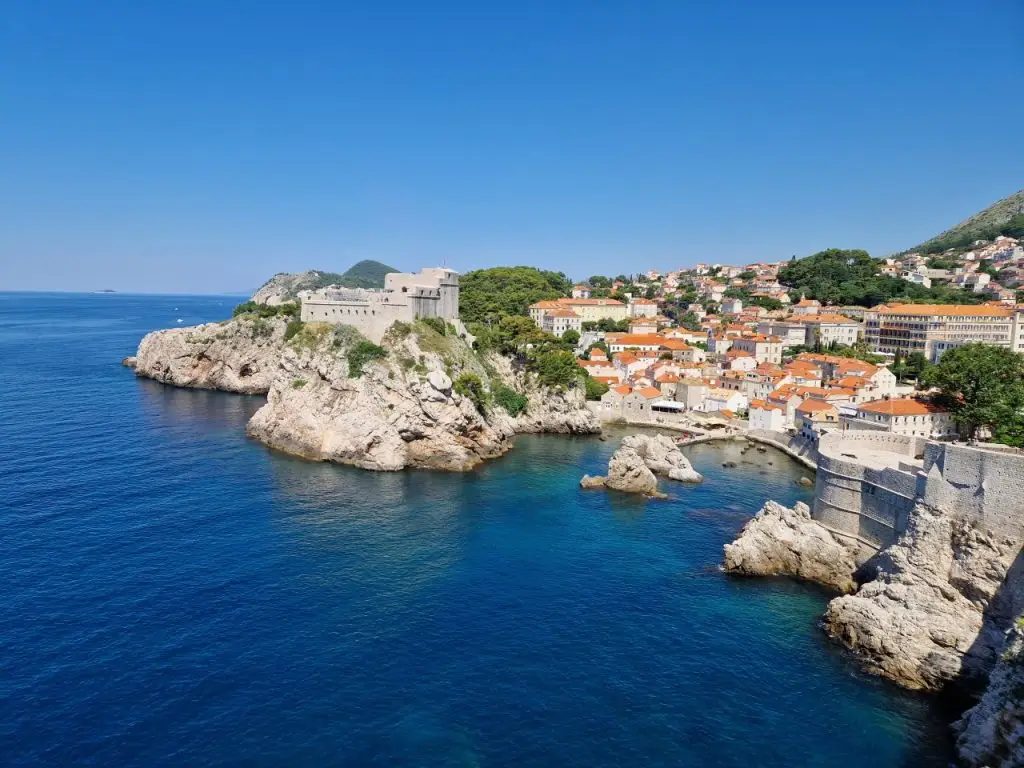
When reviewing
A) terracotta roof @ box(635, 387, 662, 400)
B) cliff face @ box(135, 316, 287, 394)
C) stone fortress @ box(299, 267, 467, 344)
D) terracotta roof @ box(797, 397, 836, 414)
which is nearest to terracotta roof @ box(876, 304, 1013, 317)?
terracotta roof @ box(797, 397, 836, 414)

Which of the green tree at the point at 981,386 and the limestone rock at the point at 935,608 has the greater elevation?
the green tree at the point at 981,386

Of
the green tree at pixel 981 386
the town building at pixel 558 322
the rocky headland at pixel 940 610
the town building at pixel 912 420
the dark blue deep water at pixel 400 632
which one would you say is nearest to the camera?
the dark blue deep water at pixel 400 632

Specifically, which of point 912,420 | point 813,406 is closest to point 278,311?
point 813,406

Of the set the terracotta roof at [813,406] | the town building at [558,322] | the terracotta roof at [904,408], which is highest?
the town building at [558,322]

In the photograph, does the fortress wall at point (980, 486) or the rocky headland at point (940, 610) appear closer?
the rocky headland at point (940, 610)

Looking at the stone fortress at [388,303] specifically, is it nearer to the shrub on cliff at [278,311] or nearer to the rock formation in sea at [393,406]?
the rock formation in sea at [393,406]

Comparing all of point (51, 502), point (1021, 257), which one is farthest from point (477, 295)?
point (1021, 257)

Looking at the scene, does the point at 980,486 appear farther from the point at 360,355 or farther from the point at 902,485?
the point at 360,355

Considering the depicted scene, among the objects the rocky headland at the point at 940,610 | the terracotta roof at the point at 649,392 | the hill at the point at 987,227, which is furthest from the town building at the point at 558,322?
the hill at the point at 987,227
